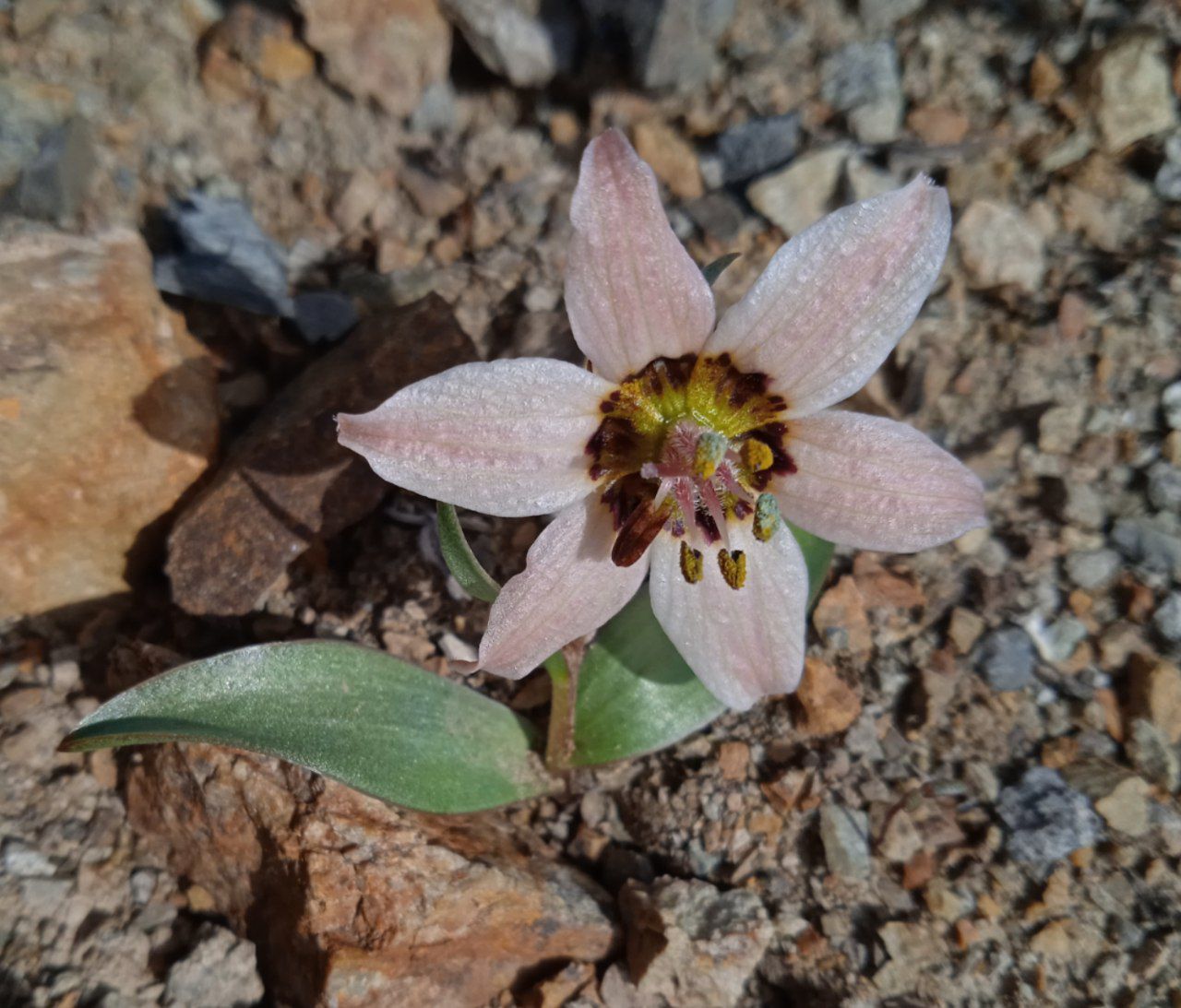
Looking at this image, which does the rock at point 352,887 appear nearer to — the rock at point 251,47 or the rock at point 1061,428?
the rock at point 1061,428

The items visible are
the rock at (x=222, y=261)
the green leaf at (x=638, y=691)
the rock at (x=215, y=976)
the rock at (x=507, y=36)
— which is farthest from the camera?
the rock at (x=507, y=36)

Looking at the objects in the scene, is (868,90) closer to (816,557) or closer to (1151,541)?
(1151,541)

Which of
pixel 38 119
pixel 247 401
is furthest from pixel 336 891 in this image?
pixel 38 119

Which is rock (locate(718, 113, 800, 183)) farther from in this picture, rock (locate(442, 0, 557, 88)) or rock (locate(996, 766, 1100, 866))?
rock (locate(996, 766, 1100, 866))

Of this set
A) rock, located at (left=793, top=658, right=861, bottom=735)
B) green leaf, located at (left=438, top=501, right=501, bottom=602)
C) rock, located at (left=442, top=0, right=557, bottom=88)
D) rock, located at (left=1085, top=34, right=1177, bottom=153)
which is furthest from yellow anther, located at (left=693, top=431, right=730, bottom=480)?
rock, located at (left=1085, top=34, right=1177, bottom=153)

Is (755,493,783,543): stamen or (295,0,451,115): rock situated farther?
(295,0,451,115): rock

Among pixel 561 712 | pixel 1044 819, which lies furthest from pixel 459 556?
pixel 1044 819

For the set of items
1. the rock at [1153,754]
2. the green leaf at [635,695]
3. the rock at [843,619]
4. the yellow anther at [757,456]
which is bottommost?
the rock at [1153,754]

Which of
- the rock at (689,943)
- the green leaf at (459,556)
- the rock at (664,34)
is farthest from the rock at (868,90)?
the rock at (689,943)
